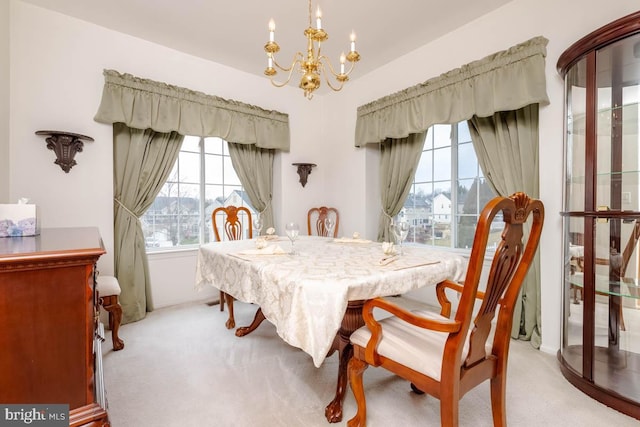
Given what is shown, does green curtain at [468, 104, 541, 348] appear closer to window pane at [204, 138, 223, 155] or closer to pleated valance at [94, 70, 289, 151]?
pleated valance at [94, 70, 289, 151]

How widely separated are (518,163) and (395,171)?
1.38 m

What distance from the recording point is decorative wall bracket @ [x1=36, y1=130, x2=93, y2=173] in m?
2.58

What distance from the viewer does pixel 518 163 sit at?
8.34 ft

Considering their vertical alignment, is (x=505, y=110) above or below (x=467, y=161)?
above

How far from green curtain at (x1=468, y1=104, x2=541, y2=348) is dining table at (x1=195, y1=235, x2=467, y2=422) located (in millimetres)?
1061

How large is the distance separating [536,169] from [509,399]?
172cm

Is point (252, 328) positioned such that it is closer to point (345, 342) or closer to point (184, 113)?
point (345, 342)

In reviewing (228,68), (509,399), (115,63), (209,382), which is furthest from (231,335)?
(228,68)

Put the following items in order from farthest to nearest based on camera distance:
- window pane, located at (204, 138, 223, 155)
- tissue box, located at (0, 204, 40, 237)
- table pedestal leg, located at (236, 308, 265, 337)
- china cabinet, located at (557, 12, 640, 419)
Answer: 1. window pane, located at (204, 138, 223, 155)
2. table pedestal leg, located at (236, 308, 265, 337)
3. china cabinet, located at (557, 12, 640, 419)
4. tissue box, located at (0, 204, 40, 237)

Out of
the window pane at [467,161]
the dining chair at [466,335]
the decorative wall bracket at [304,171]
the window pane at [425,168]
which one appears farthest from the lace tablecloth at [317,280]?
the decorative wall bracket at [304,171]

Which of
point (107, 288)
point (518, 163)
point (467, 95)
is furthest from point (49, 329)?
point (467, 95)

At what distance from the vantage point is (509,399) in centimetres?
174

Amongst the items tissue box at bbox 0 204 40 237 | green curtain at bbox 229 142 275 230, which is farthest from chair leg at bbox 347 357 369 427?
green curtain at bbox 229 142 275 230

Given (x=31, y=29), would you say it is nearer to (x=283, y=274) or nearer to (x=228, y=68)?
(x=228, y=68)
